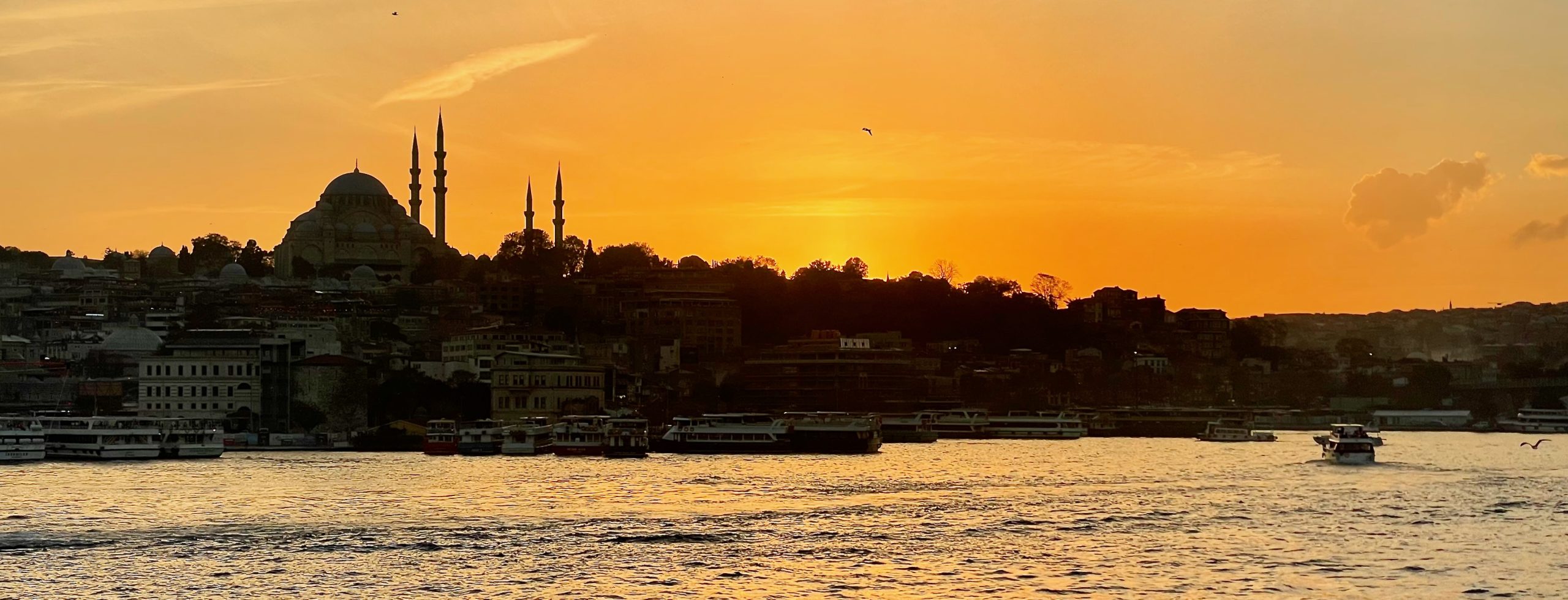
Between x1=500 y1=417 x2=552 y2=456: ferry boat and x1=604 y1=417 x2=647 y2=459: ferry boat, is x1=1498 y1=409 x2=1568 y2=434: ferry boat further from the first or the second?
x1=500 y1=417 x2=552 y2=456: ferry boat

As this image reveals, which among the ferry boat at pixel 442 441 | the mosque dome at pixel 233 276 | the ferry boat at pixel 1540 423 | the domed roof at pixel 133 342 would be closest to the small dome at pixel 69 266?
the mosque dome at pixel 233 276

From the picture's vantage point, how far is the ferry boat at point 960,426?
105m

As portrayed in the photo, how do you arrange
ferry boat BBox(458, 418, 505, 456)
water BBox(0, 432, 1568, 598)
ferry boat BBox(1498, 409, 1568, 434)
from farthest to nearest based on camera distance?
ferry boat BBox(1498, 409, 1568, 434), ferry boat BBox(458, 418, 505, 456), water BBox(0, 432, 1568, 598)

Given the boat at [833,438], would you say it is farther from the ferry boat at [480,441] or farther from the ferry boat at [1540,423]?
the ferry boat at [1540,423]

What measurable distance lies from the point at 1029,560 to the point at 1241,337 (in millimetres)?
125988

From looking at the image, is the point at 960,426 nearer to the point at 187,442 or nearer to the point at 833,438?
the point at 833,438

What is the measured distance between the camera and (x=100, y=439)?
70.8 metres

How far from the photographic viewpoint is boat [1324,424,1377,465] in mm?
69688

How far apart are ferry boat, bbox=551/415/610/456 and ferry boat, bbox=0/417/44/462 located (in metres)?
18.7

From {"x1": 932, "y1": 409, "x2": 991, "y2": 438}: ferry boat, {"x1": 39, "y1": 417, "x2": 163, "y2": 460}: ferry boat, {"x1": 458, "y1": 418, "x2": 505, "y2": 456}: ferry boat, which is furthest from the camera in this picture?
{"x1": 932, "y1": 409, "x2": 991, "y2": 438}: ferry boat

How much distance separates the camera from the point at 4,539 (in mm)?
38188

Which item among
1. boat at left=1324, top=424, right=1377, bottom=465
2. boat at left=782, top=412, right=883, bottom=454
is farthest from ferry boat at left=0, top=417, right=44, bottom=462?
boat at left=1324, top=424, right=1377, bottom=465

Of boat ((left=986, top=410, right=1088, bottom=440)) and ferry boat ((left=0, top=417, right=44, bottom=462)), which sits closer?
ferry boat ((left=0, top=417, right=44, bottom=462))

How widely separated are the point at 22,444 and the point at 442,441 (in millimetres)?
15570
